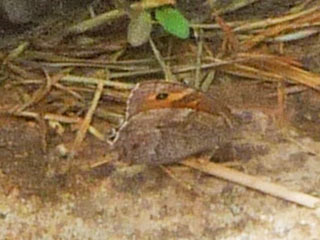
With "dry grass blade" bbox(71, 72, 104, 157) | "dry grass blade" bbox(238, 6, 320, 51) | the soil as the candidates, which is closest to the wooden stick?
the soil

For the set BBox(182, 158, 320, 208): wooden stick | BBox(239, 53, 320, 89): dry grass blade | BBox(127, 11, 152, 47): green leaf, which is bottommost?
BBox(182, 158, 320, 208): wooden stick

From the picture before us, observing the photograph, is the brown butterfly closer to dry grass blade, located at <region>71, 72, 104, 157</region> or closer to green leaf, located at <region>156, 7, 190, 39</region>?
dry grass blade, located at <region>71, 72, 104, 157</region>

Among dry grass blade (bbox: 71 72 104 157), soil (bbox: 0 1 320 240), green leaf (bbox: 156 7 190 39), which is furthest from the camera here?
green leaf (bbox: 156 7 190 39)

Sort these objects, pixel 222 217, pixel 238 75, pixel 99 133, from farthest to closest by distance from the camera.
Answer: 1. pixel 238 75
2. pixel 99 133
3. pixel 222 217

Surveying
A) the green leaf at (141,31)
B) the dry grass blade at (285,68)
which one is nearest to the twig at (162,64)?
the green leaf at (141,31)

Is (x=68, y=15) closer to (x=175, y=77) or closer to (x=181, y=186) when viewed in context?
(x=175, y=77)

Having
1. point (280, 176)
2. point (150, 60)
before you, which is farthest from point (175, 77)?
point (280, 176)
